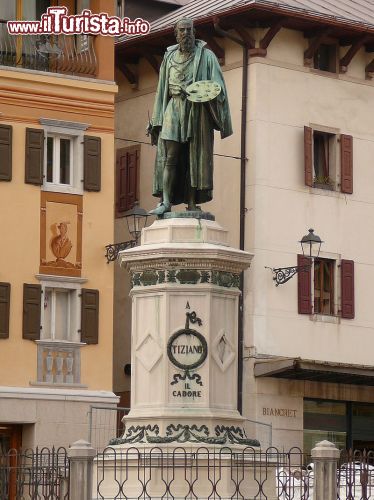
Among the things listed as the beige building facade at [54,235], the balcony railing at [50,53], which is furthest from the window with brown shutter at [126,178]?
the balcony railing at [50,53]

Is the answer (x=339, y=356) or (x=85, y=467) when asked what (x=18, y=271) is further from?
(x=85, y=467)

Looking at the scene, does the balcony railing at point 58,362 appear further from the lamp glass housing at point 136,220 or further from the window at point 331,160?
the window at point 331,160

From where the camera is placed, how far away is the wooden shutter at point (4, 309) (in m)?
45.0

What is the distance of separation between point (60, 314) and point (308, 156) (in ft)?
22.4

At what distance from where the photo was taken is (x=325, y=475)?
80.9 feet

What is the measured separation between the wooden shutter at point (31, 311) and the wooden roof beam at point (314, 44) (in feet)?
27.9

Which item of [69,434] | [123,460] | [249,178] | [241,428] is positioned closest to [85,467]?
[123,460]

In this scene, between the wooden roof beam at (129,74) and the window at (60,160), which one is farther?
the wooden roof beam at (129,74)

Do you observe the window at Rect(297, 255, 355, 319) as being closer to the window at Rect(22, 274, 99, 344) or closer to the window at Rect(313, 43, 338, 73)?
the window at Rect(313, 43, 338, 73)

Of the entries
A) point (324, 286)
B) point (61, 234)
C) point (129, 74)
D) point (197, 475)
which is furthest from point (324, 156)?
point (197, 475)

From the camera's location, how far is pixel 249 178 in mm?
48062

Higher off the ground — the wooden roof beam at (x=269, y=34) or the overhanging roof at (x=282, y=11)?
the overhanging roof at (x=282, y=11)

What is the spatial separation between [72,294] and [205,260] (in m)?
20.5

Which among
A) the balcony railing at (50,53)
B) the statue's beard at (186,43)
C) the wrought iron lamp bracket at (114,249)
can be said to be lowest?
the wrought iron lamp bracket at (114,249)
